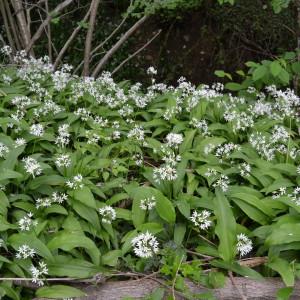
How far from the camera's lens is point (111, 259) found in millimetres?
3203

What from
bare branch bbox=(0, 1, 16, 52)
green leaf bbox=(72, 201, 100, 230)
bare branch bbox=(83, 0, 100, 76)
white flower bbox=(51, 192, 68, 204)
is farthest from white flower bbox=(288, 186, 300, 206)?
bare branch bbox=(0, 1, 16, 52)

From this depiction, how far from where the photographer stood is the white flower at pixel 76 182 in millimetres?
3485

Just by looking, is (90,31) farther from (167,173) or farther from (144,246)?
(144,246)

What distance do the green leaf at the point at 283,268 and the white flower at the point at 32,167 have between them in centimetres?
175

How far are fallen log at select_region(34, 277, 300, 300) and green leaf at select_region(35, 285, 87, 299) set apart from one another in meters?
0.09

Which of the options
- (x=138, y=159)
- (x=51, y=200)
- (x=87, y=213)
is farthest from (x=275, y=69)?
(x=51, y=200)

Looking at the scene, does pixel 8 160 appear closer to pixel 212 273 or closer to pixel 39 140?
pixel 39 140

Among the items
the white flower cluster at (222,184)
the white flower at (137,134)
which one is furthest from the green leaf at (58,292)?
the white flower at (137,134)

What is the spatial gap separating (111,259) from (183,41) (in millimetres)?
6710

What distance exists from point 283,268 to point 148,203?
1028 mm

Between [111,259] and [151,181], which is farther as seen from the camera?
[151,181]

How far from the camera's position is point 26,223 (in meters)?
3.25

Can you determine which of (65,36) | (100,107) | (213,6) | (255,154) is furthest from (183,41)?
(255,154)

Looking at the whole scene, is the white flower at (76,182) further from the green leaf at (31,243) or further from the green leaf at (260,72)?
the green leaf at (260,72)
